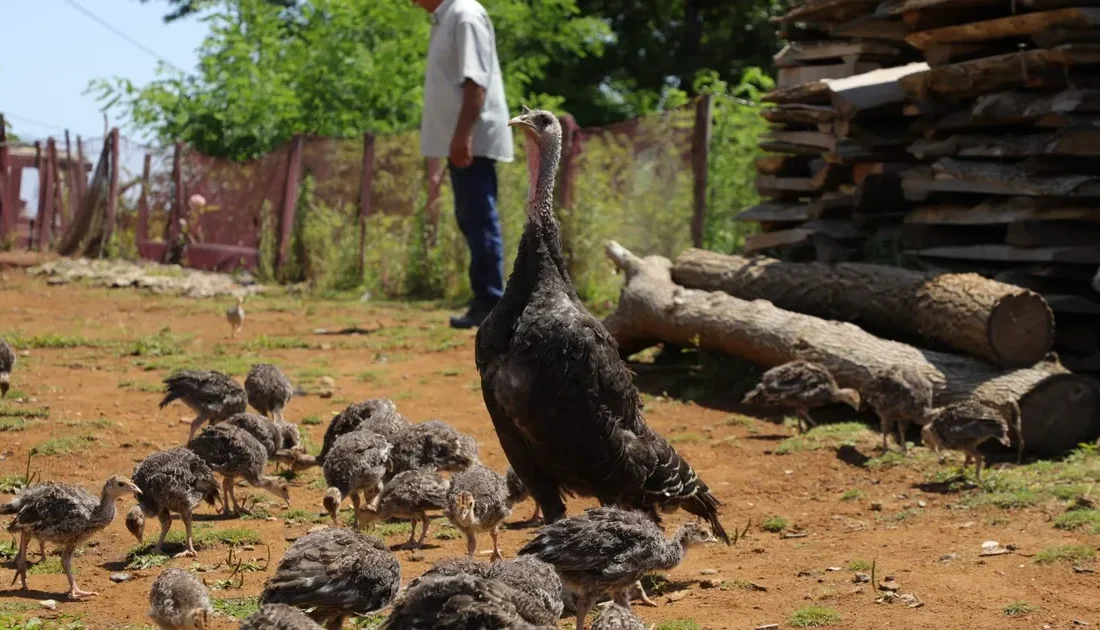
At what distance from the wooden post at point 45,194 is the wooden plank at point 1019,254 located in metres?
19.8

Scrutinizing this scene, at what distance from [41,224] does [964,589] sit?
23.3 meters

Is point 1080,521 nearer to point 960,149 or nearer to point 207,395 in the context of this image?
point 960,149

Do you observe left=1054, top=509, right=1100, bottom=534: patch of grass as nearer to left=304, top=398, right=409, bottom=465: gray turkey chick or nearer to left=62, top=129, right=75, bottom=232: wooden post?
left=304, top=398, right=409, bottom=465: gray turkey chick

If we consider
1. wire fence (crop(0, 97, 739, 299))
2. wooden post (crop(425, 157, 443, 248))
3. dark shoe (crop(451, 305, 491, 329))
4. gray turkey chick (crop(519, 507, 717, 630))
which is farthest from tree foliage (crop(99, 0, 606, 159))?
gray turkey chick (crop(519, 507, 717, 630))

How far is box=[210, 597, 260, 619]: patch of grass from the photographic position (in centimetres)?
550

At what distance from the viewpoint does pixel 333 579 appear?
4980 mm

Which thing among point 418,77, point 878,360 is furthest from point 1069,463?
point 418,77

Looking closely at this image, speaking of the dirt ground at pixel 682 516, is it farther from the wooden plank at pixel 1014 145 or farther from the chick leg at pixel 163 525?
the wooden plank at pixel 1014 145

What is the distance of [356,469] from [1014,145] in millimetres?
6056

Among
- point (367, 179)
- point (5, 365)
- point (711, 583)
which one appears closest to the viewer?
point (711, 583)

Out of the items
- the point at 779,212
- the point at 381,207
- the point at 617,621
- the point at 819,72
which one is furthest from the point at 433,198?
the point at 617,621

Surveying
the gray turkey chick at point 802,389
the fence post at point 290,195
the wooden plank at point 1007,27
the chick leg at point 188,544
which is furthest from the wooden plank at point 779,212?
the fence post at point 290,195

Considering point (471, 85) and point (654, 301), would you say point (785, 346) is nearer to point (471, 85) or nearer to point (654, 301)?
point (654, 301)

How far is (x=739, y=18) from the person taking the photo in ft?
111
